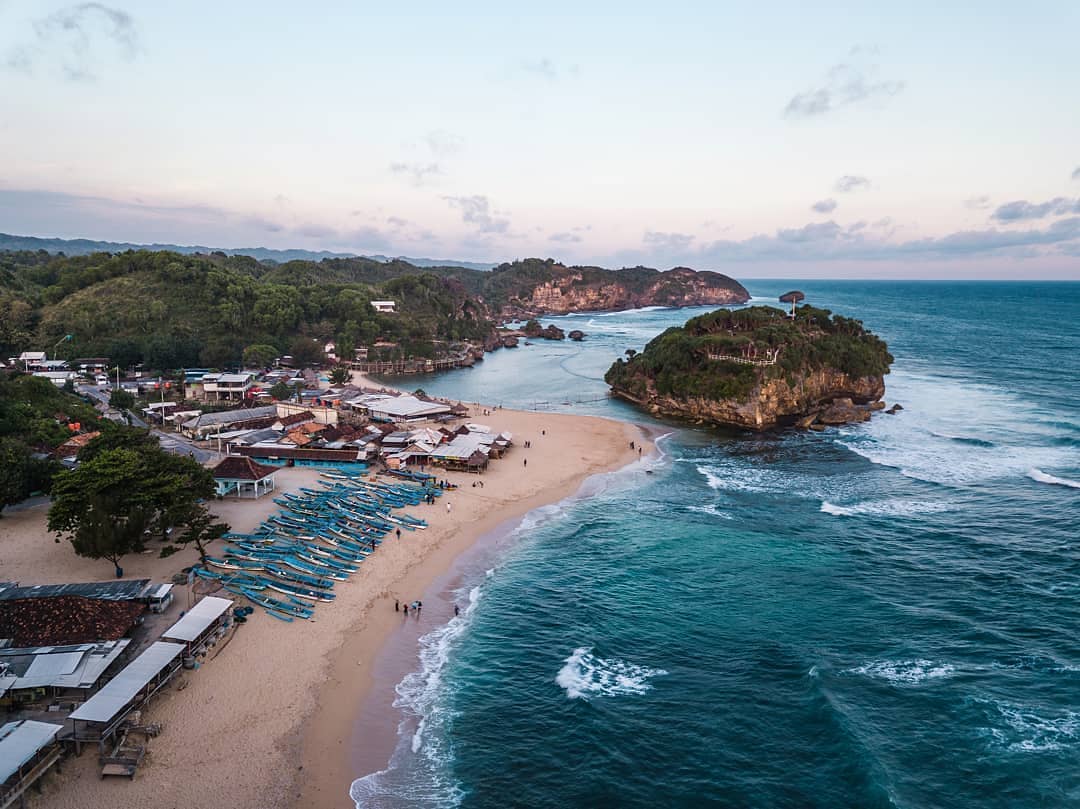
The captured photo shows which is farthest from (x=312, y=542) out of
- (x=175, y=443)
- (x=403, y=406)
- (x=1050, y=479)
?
(x=1050, y=479)

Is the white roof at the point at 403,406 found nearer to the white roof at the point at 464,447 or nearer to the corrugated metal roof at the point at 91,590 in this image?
the white roof at the point at 464,447

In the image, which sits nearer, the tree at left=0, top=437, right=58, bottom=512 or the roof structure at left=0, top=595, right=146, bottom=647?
the roof structure at left=0, top=595, right=146, bottom=647

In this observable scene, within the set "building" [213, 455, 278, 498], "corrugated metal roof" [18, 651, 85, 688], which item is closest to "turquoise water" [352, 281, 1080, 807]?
"corrugated metal roof" [18, 651, 85, 688]

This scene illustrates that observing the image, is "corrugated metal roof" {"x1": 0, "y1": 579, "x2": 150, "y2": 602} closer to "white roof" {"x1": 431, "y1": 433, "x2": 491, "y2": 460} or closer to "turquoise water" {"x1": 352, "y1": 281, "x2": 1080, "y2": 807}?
"turquoise water" {"x1": 352, "y1": 281, "x2": 1080, "y2": 807}

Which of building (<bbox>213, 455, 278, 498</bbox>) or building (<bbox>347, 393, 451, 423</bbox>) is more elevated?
building (<bbox>347, 393, 451, 423</bbox>)

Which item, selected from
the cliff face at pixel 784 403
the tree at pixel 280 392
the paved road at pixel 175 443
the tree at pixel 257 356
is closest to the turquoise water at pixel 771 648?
the cliff face at pixel 784 403

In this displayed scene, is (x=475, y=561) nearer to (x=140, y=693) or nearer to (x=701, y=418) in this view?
(x=140, y=693)

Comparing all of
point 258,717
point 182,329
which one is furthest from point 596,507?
point 182,329
